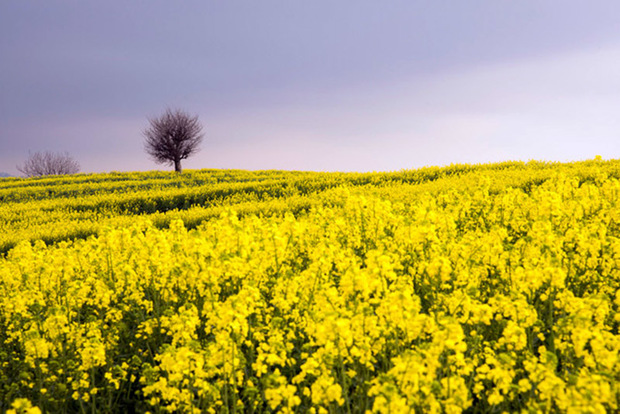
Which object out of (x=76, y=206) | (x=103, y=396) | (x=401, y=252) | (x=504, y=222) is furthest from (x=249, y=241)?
(x=76, y=206)

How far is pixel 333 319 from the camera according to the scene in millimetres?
3178

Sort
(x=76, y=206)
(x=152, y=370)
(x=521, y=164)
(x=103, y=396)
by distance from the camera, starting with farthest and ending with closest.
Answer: (x=521, y=164)
(x=76, y=206)
(x=103, y=396)
(x=152, y=370)

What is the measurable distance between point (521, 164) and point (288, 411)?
22404mm

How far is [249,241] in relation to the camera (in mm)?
6758

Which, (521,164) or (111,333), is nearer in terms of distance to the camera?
(111,333)

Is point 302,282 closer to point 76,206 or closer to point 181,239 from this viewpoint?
point 181,239

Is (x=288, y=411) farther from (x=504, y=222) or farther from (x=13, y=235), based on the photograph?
(x=13, y=235)

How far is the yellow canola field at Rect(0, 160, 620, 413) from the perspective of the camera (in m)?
3.16

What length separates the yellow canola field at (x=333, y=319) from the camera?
3.16m

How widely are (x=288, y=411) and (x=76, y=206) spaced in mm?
20154

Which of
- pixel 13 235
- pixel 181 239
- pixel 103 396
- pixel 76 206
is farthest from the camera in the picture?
pixel 76 206

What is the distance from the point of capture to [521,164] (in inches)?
879

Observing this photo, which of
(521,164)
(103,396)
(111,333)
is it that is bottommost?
(103,396)

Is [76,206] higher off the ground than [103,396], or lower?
higher
